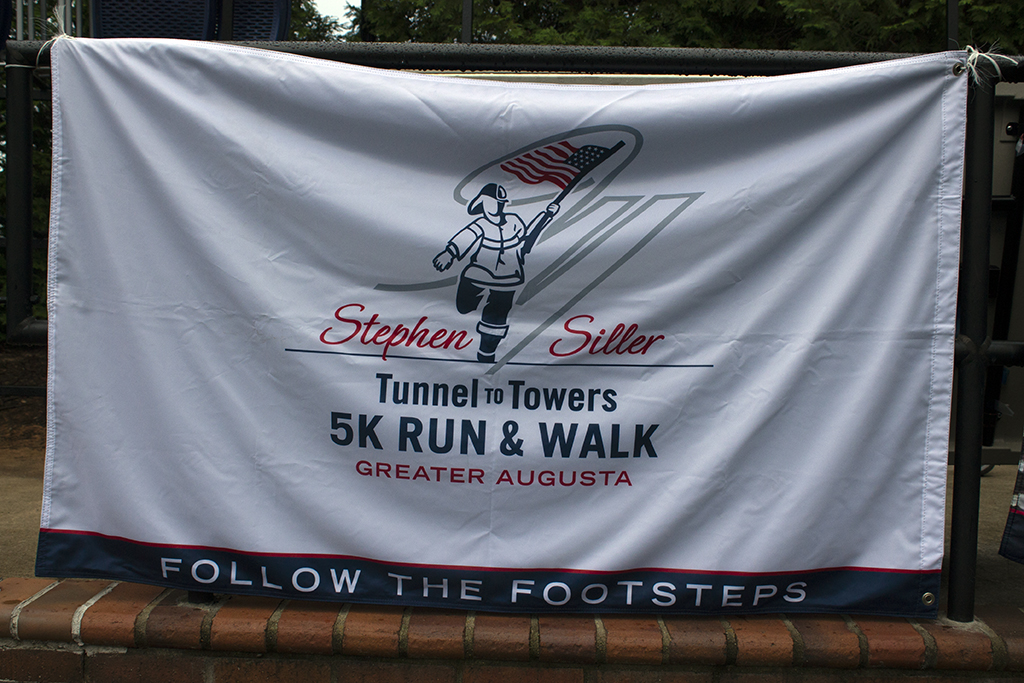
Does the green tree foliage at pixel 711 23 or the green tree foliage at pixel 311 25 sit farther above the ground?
the green tree foliage at pixel 311 25

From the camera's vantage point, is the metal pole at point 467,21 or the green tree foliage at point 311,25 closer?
the metal pole at point 467,21

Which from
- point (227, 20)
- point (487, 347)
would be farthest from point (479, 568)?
point (227, 20)

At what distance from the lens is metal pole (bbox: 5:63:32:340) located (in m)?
2.22

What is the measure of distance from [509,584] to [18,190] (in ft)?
6.40

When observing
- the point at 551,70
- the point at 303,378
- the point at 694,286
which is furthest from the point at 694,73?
the point at 303,378

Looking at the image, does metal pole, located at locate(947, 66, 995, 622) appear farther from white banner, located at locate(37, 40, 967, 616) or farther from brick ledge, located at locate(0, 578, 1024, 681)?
brick ledge, located at locate(0, 578, 1024, 681)

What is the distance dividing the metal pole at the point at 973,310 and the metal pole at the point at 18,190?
9.54ft

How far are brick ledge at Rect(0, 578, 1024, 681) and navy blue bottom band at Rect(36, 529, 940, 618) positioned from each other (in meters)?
0.06

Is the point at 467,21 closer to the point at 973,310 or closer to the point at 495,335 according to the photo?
the point at 495,335

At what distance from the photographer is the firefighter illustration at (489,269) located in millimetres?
2146

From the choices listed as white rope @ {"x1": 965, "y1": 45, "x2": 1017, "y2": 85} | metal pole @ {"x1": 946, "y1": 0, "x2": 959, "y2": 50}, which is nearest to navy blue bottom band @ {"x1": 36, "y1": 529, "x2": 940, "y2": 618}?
white rope @ {"x1": 965, "y1": 45, "x2": 1017, "y2": 85}

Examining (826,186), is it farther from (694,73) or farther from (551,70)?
(551,70)

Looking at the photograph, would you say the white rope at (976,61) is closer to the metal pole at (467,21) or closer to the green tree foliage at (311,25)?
the metal pole at (467,21)

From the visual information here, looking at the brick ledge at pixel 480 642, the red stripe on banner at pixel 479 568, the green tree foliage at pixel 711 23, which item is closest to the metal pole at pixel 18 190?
the red stripe on banner at pixel 479 568
